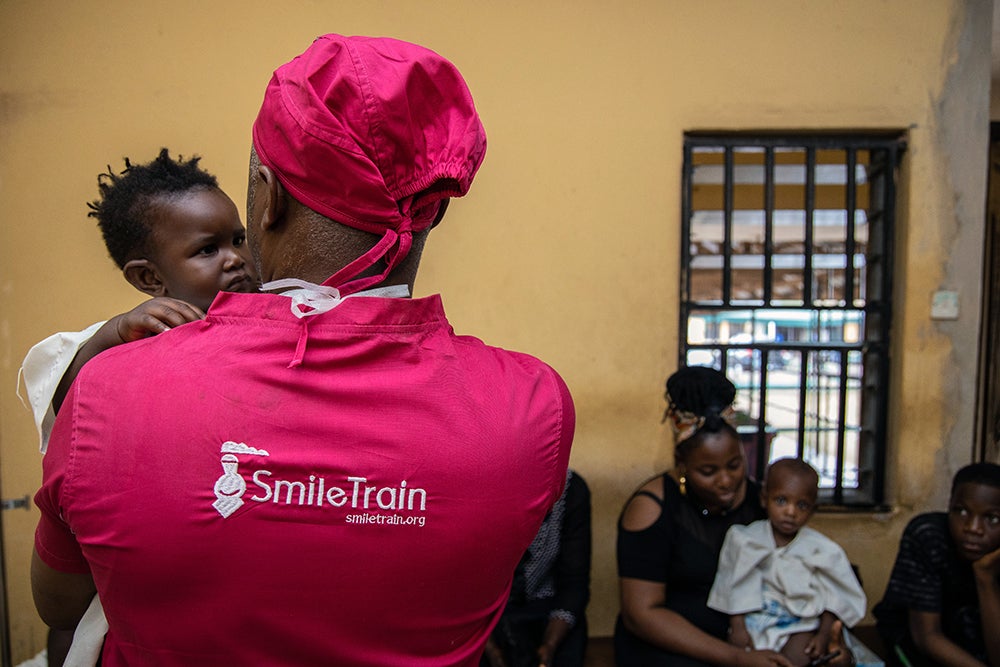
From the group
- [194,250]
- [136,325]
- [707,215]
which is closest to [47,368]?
[136,325]

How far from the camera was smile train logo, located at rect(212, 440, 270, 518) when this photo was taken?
2.53 feet

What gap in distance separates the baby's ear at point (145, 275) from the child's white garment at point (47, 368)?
25cm

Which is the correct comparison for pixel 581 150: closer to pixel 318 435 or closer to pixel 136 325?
pixel 136 325

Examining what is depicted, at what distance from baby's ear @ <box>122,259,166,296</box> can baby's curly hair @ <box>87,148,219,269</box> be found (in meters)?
0.03

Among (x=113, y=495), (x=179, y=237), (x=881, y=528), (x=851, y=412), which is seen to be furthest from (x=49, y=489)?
(x=851, y=412)

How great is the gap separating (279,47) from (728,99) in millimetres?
1946

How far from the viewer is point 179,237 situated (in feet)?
5.01

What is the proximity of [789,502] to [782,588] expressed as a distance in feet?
1.02

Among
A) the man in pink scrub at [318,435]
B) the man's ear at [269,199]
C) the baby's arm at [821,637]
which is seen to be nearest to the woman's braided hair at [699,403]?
the baby's arm at [821,637]

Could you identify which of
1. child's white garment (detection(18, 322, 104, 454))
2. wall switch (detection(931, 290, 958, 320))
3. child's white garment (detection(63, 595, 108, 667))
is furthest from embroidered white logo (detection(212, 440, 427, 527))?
wall switch (detection(931, 290, 958, 320))

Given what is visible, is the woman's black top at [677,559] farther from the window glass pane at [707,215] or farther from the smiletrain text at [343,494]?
the smiletrain text at [343,494]

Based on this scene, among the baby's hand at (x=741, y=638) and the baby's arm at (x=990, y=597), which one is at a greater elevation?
the baby's arm at (x=990, y=597)

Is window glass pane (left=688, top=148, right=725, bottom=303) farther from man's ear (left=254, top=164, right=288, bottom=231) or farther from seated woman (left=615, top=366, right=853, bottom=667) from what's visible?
man's ear (left=254, top=164, right=288, bottom=231)

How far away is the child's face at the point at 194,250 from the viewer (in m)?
1.52
